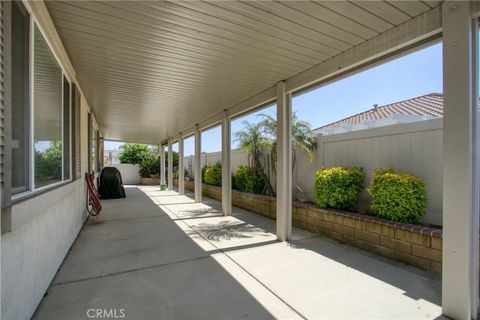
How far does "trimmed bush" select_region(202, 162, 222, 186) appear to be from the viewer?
9965 millimetres

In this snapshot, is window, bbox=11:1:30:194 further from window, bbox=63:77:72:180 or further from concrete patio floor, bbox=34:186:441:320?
window, bbox=63:77:72:180

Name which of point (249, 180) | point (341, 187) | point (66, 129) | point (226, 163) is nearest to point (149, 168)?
point (249, 180)

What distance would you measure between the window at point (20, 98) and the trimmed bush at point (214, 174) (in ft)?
25.6

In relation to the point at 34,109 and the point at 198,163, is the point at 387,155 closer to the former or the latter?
the point at 34,109

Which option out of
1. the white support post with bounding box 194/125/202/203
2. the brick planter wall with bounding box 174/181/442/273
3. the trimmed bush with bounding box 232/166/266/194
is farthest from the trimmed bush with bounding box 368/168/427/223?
the white support post with bounding box 194/125/202/203

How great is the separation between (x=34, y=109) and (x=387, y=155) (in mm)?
4676

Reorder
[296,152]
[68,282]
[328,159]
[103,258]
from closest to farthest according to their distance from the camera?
[68,282] < [103,258] < [328,159] < [296,152]

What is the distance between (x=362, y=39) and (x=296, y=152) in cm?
324

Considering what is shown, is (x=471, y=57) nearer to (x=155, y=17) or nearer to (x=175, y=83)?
(x=155, y=17)

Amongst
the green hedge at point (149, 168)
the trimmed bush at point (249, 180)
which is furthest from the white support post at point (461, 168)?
the green hedge at point (149, 168)

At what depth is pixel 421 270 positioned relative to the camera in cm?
319

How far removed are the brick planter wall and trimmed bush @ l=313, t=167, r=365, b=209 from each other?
0.20m

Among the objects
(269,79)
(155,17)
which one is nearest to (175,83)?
(269,79)

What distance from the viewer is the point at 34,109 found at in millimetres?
2379
